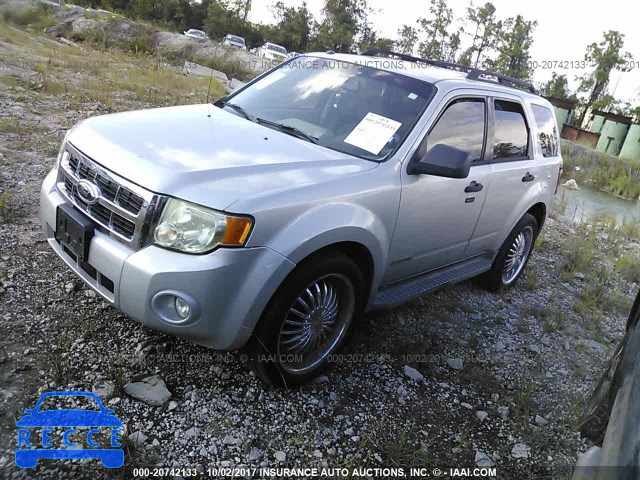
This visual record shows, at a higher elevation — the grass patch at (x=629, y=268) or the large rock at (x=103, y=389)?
the grass patch at (x=629, y=268)

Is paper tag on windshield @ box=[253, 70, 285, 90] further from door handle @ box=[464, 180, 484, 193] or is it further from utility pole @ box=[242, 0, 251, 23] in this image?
utility pole @ box=[242, 0, 251, 23]

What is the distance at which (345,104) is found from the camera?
348cm

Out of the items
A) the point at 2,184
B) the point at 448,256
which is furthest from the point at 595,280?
the point at 2,184

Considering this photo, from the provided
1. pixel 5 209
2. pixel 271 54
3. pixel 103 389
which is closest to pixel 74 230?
pixel 103 389

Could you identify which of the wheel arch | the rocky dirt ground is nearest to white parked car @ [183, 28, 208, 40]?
the rocky dirt ground

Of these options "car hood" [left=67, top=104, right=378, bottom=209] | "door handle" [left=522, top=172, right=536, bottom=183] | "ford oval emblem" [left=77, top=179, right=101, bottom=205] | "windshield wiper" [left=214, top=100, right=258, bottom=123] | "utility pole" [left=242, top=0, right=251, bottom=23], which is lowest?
"ford oval emblem" [left=77, top=179, right=101, bottom=205]

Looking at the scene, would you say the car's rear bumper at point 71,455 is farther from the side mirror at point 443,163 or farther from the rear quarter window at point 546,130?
the rear quarter window at point 546,130

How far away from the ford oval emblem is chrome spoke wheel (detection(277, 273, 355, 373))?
1.17 m

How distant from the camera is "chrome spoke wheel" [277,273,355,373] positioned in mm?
2791

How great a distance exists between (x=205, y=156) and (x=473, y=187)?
6.71 feet

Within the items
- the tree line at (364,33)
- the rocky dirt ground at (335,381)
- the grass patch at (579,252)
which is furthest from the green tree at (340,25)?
the rocky dirt ground at (335,381)

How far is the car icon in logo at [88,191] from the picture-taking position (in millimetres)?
2578

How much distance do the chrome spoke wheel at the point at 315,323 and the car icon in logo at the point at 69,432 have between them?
0.91 metres

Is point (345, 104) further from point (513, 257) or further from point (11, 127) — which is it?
point (11, 127)
